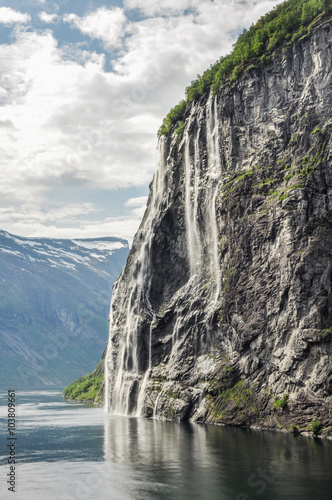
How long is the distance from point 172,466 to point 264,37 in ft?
208

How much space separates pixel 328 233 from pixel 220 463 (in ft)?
100

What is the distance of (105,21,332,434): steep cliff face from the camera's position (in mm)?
60625

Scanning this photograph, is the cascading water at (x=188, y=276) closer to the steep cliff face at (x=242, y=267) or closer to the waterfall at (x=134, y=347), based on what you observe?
the waterfall at (x=134, y=347)

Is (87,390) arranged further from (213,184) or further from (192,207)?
(213,184)

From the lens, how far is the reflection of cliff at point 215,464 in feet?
111

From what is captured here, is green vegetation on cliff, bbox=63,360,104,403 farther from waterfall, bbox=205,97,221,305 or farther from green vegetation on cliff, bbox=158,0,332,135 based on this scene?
green vegetation on cliff, bbox=158,0,332,135

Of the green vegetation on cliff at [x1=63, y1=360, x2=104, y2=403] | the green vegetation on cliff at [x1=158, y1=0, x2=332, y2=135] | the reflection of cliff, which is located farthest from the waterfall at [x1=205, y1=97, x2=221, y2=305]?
the green vegetation on cliff at [x1=63, y1=360, x2=104, y2=403]

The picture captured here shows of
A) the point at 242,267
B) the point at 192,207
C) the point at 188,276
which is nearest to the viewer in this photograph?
the point at 242,267

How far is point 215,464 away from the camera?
41250mm

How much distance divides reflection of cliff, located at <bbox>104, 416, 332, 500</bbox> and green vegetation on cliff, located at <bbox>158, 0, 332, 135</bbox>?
172ft

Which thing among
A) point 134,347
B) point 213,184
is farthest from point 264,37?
point 134,347

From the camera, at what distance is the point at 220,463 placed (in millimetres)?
41469

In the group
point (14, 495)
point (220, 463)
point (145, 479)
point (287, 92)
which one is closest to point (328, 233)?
point (287, 92)

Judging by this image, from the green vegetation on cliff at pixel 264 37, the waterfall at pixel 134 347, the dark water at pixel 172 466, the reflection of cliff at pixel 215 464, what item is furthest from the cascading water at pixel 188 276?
the reflection of cliff at pixel 215 464
